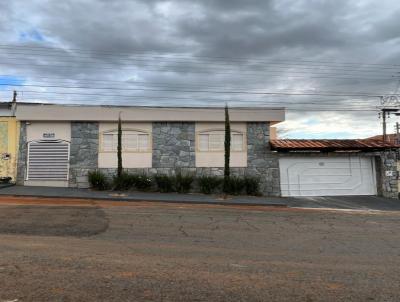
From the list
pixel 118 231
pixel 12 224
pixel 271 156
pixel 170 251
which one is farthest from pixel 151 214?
pixel 271 156

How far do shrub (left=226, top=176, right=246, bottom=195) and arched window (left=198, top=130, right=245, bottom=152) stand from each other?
6.75 ft

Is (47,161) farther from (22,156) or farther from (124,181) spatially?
(124,181)

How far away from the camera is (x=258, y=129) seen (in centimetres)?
2433

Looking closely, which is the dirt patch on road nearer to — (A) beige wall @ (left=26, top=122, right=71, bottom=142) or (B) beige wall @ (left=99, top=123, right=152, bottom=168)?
(B) beige wall @ (left=99, top=123, right=152, bottom=168)

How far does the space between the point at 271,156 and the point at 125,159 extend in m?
7.86

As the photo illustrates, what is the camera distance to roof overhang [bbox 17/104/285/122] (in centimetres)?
2308

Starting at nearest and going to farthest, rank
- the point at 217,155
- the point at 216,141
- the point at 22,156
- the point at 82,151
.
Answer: the point at 22,156
the point at 82,151
the point at 217,155
the point at 216,141

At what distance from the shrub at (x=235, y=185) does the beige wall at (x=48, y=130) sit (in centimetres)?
868

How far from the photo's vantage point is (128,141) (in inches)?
939

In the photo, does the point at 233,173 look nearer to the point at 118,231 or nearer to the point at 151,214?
the point at 151,214

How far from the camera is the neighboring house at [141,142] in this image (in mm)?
23203

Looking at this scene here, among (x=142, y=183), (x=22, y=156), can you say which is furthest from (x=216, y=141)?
(x=22, y=156)

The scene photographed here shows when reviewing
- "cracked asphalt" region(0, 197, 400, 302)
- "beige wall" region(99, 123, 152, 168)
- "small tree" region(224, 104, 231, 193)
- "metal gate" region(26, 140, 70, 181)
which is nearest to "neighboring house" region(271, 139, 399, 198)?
"small tree" region(224, 104, 231, 193)

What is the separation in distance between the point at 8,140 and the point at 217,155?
10957 mm
